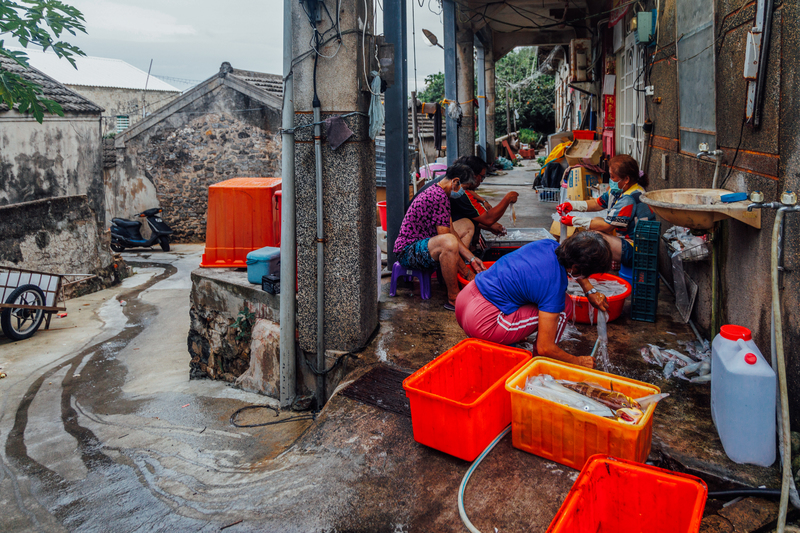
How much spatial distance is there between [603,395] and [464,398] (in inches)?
37.0

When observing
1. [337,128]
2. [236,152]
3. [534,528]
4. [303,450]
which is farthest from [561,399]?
[236,152]

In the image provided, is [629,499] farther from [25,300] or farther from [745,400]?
[25,300]

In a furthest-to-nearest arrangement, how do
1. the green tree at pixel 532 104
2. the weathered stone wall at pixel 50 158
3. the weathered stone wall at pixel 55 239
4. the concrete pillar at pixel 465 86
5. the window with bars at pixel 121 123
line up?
1. the window with bars at pixel 121 123
2. the green tree at pixel 532 104
3. the weathered stone wall at pixel 50 158
4. the concrete pillar at pixel 465 86
5. the weathered stone wall at pixel 55 239

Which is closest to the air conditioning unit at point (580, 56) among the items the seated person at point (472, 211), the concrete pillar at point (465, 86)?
the concrete pillar at point (465, 86)

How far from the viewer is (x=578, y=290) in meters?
4.65

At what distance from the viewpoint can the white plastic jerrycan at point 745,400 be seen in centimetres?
257

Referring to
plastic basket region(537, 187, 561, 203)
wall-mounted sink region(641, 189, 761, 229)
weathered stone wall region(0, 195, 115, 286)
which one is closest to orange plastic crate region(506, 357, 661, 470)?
wall-mounted sink region(641, 189, 761, 229)

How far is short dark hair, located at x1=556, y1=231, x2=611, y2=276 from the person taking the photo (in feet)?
10.6

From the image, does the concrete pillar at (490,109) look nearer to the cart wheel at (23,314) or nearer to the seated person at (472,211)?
the seated person at (472,211)

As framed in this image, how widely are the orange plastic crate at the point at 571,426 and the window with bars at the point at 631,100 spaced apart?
14.6 ft

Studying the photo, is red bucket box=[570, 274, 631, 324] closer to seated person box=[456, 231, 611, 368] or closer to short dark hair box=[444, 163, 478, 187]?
seated person box=[456, 231, 611, 368]

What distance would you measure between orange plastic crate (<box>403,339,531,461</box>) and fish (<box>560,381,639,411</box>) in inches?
13.1

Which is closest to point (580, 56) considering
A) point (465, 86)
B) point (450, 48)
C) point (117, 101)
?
point (450, 48)

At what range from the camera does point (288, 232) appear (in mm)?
4379
